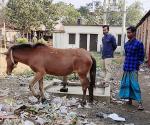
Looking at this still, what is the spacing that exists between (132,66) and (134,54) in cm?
30

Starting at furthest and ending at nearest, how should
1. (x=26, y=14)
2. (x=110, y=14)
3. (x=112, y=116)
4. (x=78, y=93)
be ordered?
1. (x=110, y=14)
2. (x=26, y=14)
3. (x=78, y=93)
4. (x=112, y=116)

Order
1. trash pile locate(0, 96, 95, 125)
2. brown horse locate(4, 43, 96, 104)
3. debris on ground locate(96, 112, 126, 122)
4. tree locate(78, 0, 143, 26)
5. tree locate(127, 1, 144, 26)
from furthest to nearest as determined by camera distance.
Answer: tree locate(127, 1, 144, 26)
tree locate(78, 0, 143, 26)
brown horse locate(4, 43, 96, 104)
debris on ground locate(96, 112, 126, 122)
trash pile locate(0, 96, 95, 125)

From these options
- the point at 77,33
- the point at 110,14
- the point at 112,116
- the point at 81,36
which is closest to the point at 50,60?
the point at 112,116

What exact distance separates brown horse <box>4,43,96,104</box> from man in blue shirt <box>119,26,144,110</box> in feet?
2.83

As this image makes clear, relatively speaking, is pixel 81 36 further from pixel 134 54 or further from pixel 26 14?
pixel 134 54

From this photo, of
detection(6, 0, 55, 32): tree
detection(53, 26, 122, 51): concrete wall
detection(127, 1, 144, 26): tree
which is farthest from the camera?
detection(127, 1, 144, 26): tree

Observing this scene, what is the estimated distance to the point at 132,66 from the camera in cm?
858

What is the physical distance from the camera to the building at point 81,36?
40.8 m

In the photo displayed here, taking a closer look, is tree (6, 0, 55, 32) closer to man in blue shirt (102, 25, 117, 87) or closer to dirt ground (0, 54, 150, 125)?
dirt ground (0, 54, 150, 125)

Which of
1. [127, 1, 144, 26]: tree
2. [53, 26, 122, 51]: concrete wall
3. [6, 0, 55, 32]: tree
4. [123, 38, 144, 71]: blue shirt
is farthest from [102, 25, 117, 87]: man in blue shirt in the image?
[127, 1, 144, 26]: tree

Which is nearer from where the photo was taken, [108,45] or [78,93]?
[78,93]

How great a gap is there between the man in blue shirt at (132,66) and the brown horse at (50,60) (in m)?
0.86

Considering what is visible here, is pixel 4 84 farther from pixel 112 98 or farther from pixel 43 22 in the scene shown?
pixel 43 22

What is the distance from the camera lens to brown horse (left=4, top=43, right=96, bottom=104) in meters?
8.50
